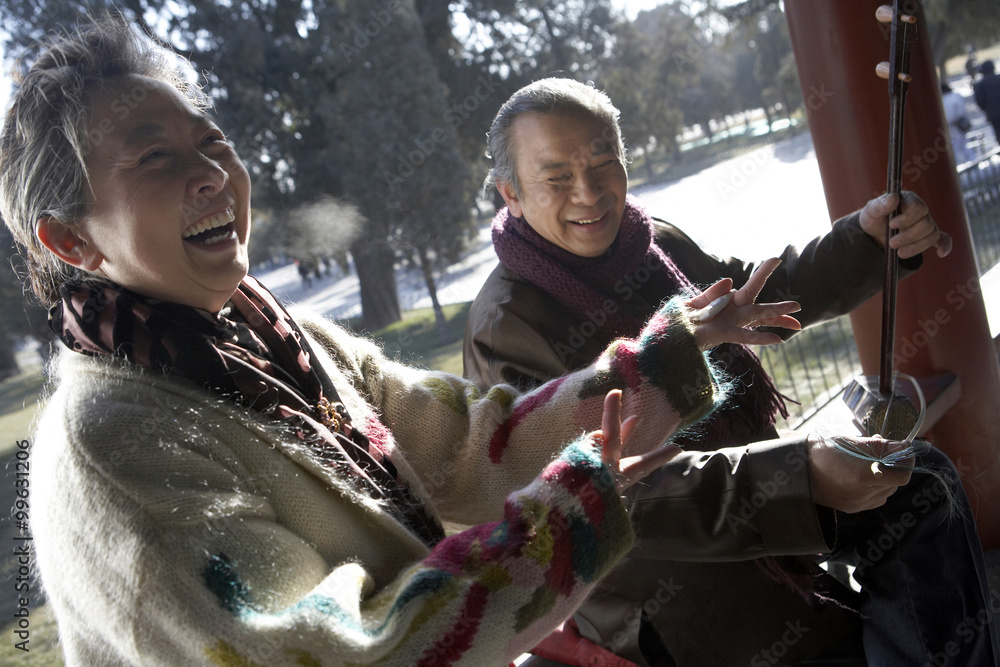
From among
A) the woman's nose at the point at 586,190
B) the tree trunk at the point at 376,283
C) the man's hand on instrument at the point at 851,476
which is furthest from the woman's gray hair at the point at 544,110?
the tree trunk at the point at 376,283

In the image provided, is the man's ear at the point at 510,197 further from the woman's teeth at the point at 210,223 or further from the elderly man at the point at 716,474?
the woman's teeth at the point at 210,223

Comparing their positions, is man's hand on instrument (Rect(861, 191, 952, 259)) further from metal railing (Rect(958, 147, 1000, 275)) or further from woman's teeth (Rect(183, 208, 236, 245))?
metal railing (Rect(958, 147, 1000, 275))

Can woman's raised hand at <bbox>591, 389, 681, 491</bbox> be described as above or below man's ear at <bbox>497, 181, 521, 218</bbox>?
below

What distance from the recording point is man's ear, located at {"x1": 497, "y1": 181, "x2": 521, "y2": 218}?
2.10 metres

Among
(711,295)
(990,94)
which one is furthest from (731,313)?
(990,94)

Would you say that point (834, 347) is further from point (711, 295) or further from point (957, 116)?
point (711, 295)

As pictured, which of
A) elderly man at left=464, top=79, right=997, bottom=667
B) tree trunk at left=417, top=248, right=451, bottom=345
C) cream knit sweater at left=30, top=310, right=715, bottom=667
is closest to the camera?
cream knit sweater at left=30, top=310, right=715, bottom=667

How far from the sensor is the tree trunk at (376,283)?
10.0 m

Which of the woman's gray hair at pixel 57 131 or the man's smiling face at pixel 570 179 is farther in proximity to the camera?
the man's smiling face at pixel 570 179

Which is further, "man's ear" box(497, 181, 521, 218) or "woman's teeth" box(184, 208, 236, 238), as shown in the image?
"man's ear" box(497, 181, 521, 218)

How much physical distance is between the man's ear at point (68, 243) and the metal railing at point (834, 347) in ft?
12.9

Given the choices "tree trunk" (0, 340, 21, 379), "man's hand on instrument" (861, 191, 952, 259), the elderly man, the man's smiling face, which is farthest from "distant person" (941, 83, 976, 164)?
"tree trunk" (0, 340, 21, 379)

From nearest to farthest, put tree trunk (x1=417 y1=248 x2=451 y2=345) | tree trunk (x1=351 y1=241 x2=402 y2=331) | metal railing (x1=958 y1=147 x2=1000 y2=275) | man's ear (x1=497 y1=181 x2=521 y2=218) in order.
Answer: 1. man's ear (x1=497 y1=181 x2=521 y2=218)
2. metal railing (x1=958 y1=147 x2=1000 y2=275)
3. tree trunk (x1=417 y1=248 x2=451 y2=345)
4. tree trunk (x1=351 y1=241 x2=402 y2=331)

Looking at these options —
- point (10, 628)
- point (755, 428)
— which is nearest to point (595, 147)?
point (755, 428)
